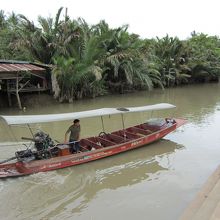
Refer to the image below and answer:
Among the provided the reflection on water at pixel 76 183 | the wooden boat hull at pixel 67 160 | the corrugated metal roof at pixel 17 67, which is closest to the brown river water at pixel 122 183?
the reflection on water at pixel 76 183

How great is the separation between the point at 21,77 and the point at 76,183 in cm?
1175

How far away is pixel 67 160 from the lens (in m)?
9.93

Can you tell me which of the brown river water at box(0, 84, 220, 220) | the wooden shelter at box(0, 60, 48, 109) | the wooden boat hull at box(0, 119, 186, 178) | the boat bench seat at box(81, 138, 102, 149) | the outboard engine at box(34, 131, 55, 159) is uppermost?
the wooden shelter at box(0, 60, 48, 109)

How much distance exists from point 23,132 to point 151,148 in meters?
5.47

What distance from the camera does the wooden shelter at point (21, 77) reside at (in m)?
18.8

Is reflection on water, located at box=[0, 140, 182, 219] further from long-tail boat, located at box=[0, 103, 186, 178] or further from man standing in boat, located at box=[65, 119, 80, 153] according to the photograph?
man standing in boat, located at box=[65, 119, 80, 153]

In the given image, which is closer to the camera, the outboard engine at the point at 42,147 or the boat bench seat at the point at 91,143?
the outboard engine at the point at 42,147

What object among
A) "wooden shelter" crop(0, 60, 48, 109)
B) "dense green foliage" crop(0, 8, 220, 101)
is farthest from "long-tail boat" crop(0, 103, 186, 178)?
"dense green foliage" crop(0, 8, 220, 101)

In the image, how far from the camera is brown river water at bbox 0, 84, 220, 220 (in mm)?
7577

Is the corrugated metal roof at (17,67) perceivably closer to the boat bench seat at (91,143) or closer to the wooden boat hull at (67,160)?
the boat bench seat at (91,143)

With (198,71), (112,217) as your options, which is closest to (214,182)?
(112,217)

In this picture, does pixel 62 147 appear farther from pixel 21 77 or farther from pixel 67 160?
pixel 21 77

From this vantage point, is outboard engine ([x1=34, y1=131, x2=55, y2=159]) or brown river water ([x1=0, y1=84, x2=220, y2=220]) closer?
brown river water ([x1=0, y1=84, x2=220, y2=220])

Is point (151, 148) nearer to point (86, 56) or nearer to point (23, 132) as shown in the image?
point (23, 132)
